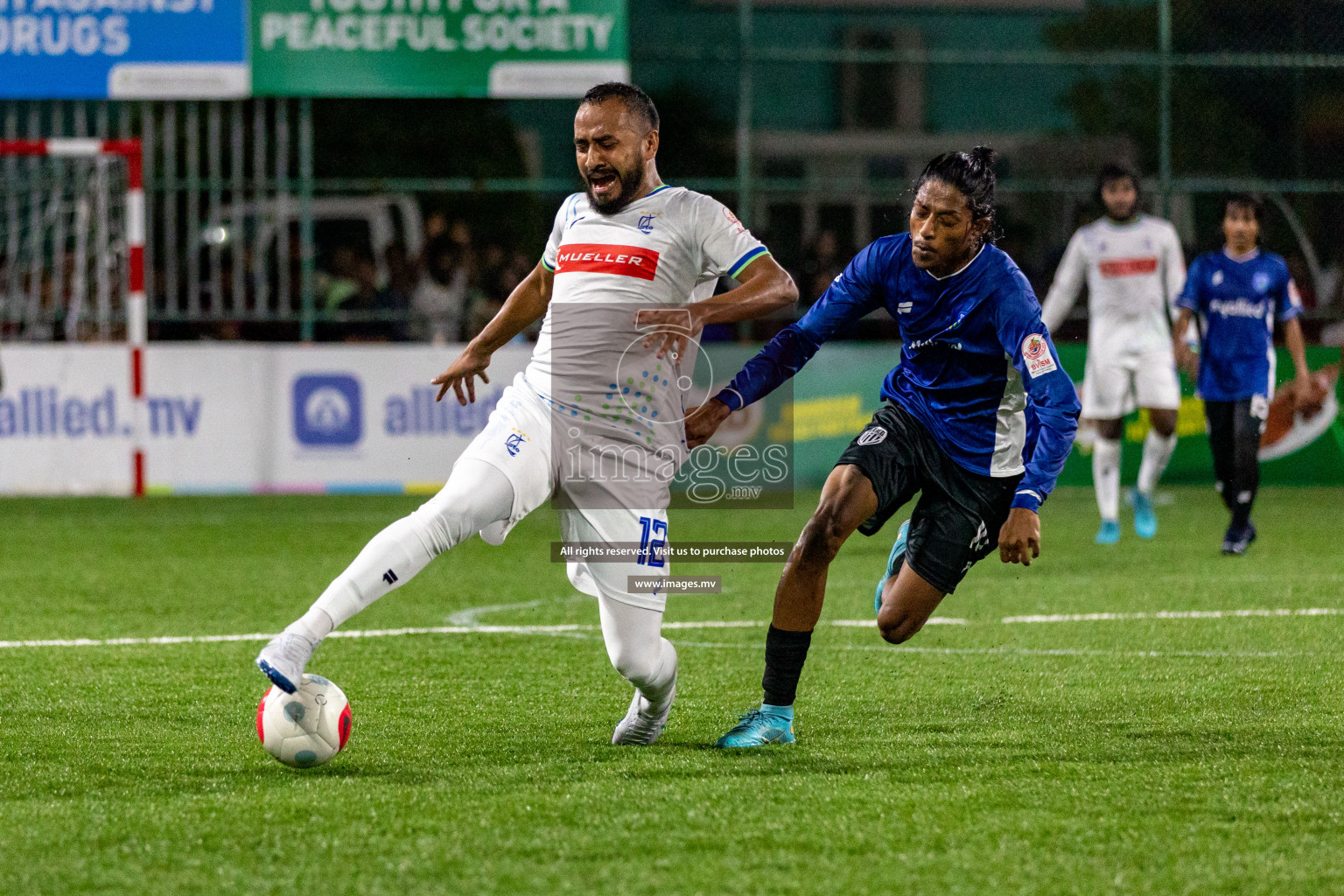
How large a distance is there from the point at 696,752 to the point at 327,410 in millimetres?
9478

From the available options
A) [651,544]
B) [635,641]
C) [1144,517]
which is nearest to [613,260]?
[651,544]

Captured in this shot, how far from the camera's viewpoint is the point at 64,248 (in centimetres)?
1447

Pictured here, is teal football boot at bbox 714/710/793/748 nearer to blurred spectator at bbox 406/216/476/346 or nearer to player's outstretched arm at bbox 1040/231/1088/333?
player's outstretched arm at bbox 1040/231/1088/333

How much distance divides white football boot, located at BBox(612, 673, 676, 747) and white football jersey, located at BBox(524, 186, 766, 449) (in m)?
0.77

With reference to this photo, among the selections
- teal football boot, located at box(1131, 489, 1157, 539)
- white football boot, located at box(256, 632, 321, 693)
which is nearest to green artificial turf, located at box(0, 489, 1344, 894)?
white football boot, located at box(256, 632, 321, 693)

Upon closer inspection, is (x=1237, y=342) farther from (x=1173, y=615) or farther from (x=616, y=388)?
(x=616, y=388)

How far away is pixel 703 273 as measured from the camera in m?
5.35

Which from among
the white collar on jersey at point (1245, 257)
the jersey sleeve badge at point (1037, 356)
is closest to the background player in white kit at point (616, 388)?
the jersey sleeve badge at point (1037, 356)

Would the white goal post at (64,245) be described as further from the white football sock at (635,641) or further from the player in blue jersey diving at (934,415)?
the white football sock at (635,641)

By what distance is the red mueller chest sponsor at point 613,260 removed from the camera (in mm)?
5188

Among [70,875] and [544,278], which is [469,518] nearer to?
[544,278]

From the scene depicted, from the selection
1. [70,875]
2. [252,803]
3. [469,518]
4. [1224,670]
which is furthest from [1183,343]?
[70,875]

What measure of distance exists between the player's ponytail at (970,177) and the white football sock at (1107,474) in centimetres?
623

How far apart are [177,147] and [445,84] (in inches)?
97.0
